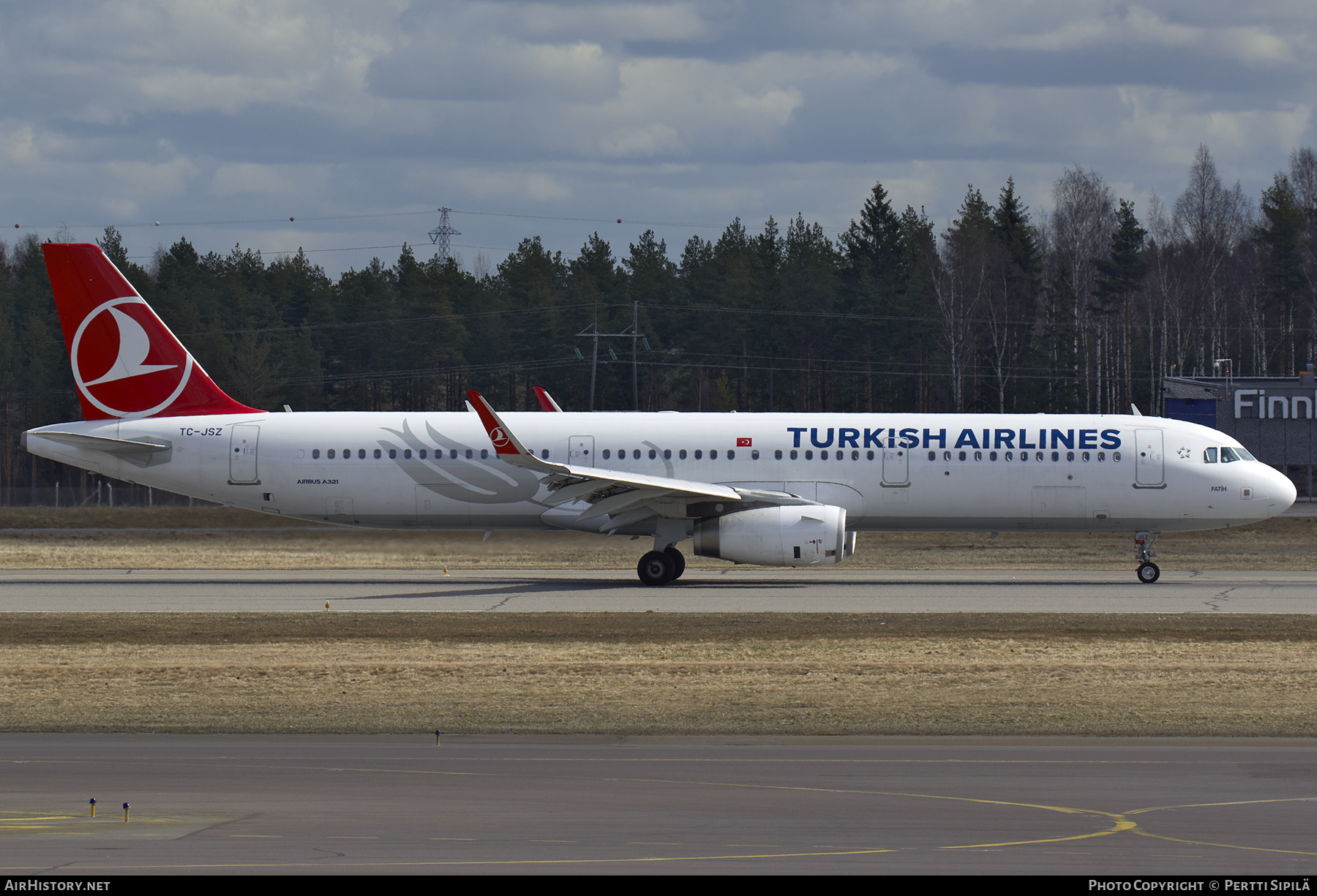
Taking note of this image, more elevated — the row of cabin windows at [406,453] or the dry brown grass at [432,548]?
the row of cabin windows at [406,453]

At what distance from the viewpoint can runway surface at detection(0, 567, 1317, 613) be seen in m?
24.1

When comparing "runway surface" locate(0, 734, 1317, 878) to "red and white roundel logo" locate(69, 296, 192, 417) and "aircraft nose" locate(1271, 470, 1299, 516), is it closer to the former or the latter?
"aircraft nose" locate(1271, 470, 1299, 516)

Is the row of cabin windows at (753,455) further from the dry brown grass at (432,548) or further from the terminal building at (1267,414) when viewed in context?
the terminal building at (1267,414)

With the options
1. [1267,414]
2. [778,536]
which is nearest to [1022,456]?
[778,536]

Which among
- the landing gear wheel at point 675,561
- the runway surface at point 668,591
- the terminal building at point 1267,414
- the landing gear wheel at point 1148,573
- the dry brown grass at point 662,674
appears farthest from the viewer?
the terminal building at point 1267,414

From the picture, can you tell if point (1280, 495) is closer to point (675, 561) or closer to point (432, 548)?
point (675, 561)

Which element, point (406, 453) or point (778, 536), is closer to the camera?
point (778, 536)

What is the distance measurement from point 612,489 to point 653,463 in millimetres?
1845

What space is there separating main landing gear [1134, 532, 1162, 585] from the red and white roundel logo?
21.0 meters

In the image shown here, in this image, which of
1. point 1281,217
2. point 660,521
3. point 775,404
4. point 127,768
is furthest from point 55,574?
point 1281,217

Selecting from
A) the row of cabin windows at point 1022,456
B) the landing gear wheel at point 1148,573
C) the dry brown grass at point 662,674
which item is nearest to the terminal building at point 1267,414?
the landing gear wheel at point 1148,573

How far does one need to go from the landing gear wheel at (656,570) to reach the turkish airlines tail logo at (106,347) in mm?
10054

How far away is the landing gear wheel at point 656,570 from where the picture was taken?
93.4 ft

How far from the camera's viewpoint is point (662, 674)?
667 inches
